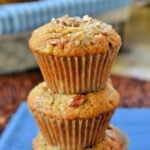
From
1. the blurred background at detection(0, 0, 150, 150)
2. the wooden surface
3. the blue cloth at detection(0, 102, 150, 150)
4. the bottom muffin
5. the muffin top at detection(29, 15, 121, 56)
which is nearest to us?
the muffin top at detection(29, 15, 121, 56)

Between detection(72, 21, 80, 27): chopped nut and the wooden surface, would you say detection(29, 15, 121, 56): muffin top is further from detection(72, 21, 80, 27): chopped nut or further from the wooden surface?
the wooden surface

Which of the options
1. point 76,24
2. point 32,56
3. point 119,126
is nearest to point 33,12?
point 32,56

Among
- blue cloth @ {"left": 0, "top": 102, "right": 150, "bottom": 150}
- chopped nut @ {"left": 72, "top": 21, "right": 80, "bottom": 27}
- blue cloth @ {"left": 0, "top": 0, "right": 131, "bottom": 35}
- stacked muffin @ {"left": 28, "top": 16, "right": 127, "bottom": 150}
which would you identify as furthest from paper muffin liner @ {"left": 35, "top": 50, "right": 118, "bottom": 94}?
blue cloth @ {"left": 0, "top": 0, "right": 131, "bottom": 35}

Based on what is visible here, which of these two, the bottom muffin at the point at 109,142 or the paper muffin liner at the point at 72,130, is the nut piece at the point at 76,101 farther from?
the bottom muffin at the point at 109,142

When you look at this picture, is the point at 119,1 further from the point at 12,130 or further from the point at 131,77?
the point at 12,130

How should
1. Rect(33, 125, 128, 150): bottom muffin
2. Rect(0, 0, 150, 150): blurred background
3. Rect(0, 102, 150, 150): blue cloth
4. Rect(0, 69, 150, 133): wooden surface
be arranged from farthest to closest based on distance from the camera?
Rect(0, 0, 150, 150): blurred background, Rect(0, 69, 150, 133): wooden surface, Rect(0, 102, 150, 150): blue cloth, Rect(33, 125, 128, 150): bottom muffin

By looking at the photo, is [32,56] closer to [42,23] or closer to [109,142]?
[42,23]

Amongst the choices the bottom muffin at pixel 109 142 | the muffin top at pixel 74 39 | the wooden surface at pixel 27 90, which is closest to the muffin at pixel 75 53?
the muffin top at pixel 74 39
